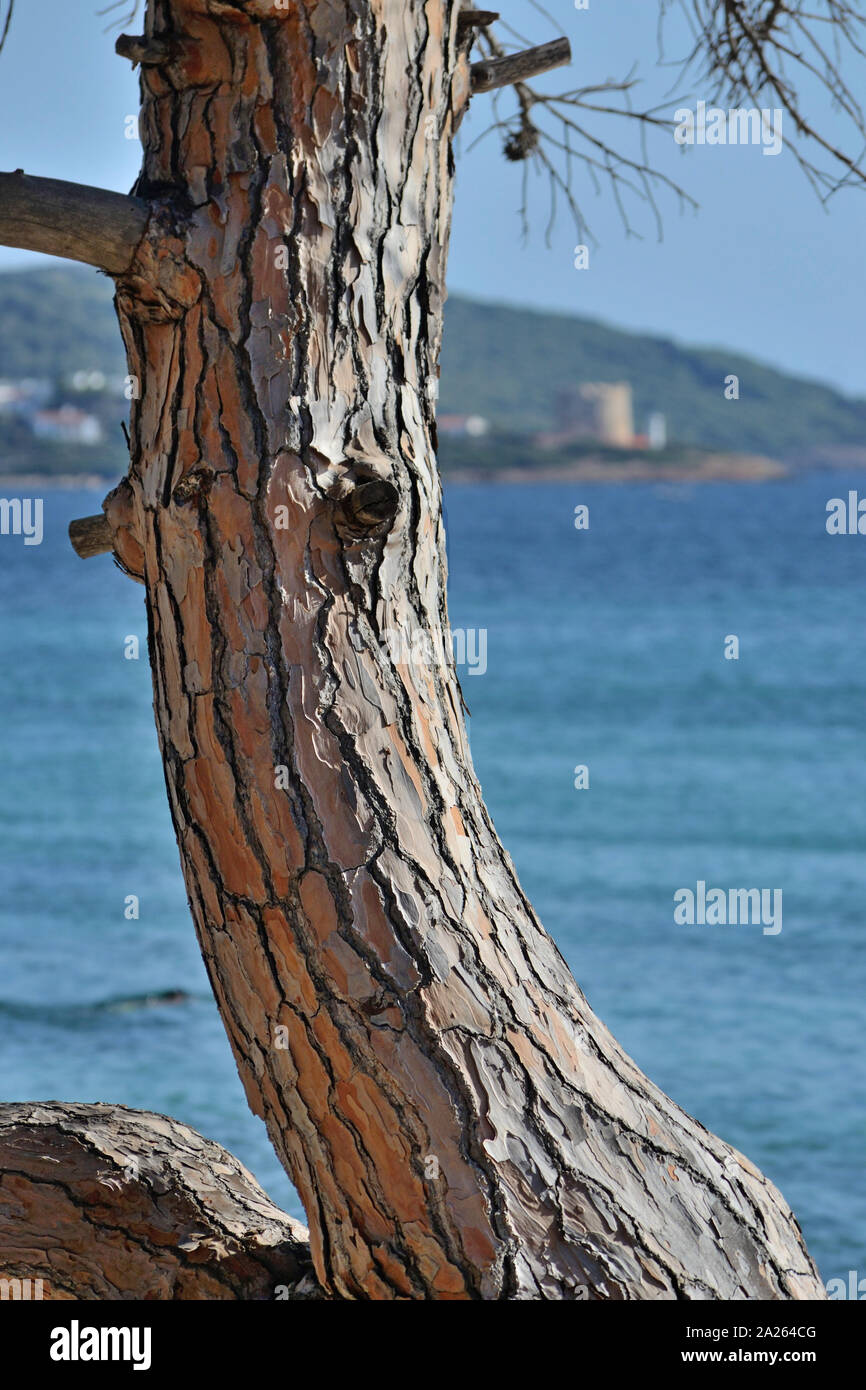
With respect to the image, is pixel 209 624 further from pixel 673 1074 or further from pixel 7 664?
pixel 7 664

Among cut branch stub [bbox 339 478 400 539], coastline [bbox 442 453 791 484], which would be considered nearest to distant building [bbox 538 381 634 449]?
coastline [bbox 442 453 791 484]

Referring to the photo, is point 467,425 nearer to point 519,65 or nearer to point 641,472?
point 641,472

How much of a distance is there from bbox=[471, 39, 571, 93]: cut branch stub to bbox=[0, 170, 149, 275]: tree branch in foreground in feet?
2.48

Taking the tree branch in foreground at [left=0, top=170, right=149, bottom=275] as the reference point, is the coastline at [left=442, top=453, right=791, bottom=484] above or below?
above

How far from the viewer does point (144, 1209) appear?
2.17 meters

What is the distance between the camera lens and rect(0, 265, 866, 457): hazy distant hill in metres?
77.0

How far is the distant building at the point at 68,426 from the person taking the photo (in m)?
56.6

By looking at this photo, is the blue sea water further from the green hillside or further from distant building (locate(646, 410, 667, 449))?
the green hillside

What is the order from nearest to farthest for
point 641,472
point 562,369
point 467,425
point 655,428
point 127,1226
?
point 127,1226 → point 467,425 → point 655,428 → point 641,472 → point 562,369

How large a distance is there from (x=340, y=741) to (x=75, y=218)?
80 cm

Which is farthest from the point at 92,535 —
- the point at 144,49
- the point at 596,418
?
the point at 596,418

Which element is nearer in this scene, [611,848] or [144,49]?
[144,49]

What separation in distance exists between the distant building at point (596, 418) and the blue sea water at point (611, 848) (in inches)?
1523

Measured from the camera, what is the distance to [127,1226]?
85.5 inches
